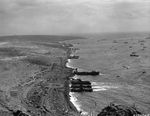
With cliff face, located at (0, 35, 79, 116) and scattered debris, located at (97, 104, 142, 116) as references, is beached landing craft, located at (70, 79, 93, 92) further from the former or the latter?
scattered debris, located at (97, 104, 142, 116)

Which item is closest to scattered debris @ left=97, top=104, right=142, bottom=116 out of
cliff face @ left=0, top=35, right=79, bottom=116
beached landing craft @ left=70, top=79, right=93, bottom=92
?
cliff face @ left=0, top=35, right=79, bottom=116

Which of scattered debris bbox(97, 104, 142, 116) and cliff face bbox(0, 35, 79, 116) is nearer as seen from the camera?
scattered debris bbox(97, 104, 142, 116)

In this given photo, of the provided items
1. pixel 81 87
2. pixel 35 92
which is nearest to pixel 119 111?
pixel 81 87

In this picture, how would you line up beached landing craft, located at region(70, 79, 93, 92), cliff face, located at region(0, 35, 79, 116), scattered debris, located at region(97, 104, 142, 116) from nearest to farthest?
scattered debris, located at region(97, 104, 142, 116) < cliff face, located at region(0, 35, 79, 116) < beached landing craft, located at region(70, 79, 93, 92)

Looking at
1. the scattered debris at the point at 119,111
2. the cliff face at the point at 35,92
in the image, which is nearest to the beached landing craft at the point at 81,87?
the cliff face at the point at 35,92

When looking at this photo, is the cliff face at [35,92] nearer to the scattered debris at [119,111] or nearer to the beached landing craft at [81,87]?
the beached landing craft at [81,87]

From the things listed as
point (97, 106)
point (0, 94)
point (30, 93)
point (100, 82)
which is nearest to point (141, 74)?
point (100, 82)

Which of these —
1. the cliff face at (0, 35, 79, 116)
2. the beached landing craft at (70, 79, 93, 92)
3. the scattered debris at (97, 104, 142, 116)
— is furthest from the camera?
the beached landing craft at (70, 79, 93, 92)

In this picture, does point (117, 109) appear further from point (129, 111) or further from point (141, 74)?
point (141, 74)

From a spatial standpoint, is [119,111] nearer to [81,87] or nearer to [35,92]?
[81,87]

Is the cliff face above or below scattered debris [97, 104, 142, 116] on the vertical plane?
below

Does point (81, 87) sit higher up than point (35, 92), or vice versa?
point (81, 87)

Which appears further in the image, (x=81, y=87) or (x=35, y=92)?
(x=81, y=87)
